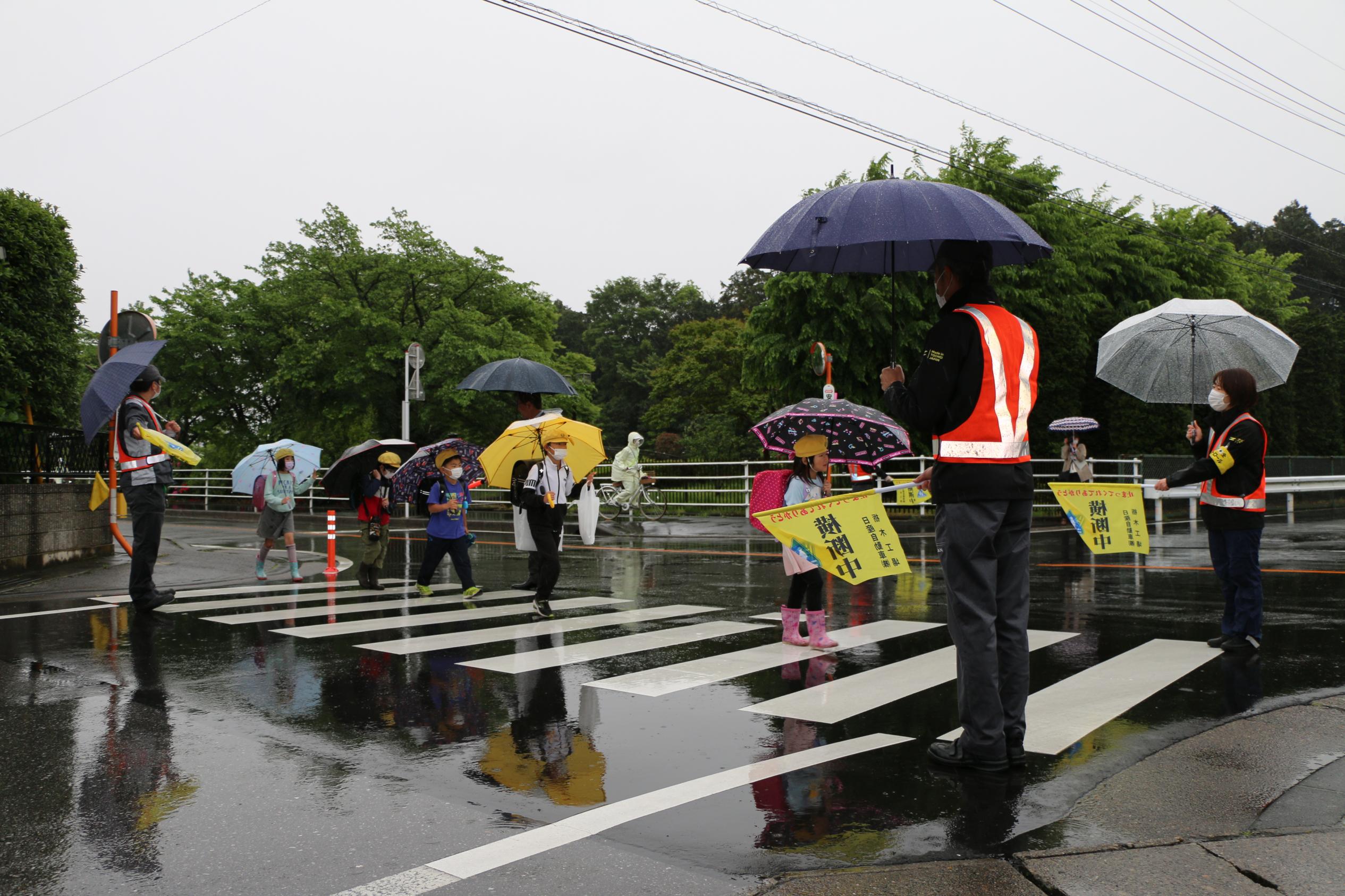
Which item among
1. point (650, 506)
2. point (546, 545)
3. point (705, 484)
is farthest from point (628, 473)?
point (546, 545)

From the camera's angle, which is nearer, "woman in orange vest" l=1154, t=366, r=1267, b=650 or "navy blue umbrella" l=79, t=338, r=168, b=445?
"woman in orange vest" l=1154, t=366, r=1267, b=650

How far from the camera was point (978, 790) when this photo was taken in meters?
4.43

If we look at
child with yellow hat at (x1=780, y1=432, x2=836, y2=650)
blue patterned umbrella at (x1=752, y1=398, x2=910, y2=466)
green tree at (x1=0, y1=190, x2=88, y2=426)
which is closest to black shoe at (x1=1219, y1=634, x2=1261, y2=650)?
blue patterned umbrella at (x1=752, y1=398, x2=910, y2=466)

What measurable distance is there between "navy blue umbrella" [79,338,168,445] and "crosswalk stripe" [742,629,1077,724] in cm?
680

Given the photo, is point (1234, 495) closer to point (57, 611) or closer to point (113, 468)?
point (57, 611)

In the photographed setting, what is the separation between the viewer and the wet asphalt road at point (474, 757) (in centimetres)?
369

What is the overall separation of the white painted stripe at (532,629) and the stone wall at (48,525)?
6196 mm

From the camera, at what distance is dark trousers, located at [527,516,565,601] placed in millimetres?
9664

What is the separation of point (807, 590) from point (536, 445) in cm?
346

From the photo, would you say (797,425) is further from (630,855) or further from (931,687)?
(630,855)

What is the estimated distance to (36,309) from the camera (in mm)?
20281

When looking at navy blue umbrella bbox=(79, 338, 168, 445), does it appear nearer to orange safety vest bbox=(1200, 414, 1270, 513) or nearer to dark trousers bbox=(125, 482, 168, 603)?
dark trousers bbox=(125, 482, 168, 603)

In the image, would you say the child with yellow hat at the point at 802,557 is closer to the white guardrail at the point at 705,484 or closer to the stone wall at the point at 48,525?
the stone wall at the point at 48,525

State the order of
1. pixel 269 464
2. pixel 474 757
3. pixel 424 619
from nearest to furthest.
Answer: pixel 474 757 → pixel 424 619 → pixel 269 464
